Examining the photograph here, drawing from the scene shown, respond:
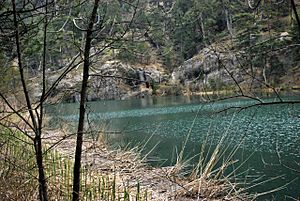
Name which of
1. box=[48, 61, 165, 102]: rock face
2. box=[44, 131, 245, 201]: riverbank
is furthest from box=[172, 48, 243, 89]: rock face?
box=[44, 131, 245, 201]: riverbank

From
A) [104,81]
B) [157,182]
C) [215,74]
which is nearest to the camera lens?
[104,81]

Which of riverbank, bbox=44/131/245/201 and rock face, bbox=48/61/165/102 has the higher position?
rock face, bbox=48/61/165/102

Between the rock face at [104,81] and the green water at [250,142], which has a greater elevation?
the rock face at [104,81]

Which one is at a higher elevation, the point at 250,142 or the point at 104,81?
the point at 104,81

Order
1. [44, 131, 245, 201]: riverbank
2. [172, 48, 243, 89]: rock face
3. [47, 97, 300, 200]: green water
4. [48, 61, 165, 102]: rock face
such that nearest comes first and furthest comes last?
[172, 48, 243, 89]: rock face, [48, 61, 165, 102]: rock face, [44, 131, 245, 201]: riverbank, [47, 97, 300, 200]: green water

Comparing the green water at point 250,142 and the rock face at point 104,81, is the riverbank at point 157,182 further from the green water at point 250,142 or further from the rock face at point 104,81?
the rock face at point 104,81

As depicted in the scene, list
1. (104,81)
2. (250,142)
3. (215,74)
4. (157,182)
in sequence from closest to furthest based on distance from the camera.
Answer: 1. (104,81)
2. (215,74)
3. (157,182)
4. (250,142)

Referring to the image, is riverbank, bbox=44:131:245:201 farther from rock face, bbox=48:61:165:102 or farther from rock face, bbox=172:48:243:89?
rock face, bbox=48:61:165:102

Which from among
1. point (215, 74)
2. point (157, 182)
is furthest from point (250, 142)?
point (215, 74)

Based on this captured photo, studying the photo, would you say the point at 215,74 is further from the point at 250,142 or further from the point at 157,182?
the point at 250,142

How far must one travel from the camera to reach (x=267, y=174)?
33.0ft

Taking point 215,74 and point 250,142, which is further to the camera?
point 250,142

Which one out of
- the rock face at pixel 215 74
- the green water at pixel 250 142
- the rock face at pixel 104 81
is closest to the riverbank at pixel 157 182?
the green water at pixel 250 142

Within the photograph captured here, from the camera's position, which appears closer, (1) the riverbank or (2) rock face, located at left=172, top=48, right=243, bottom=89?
(2) rock face, located at left=172, top=48, right=243, bottom=89
